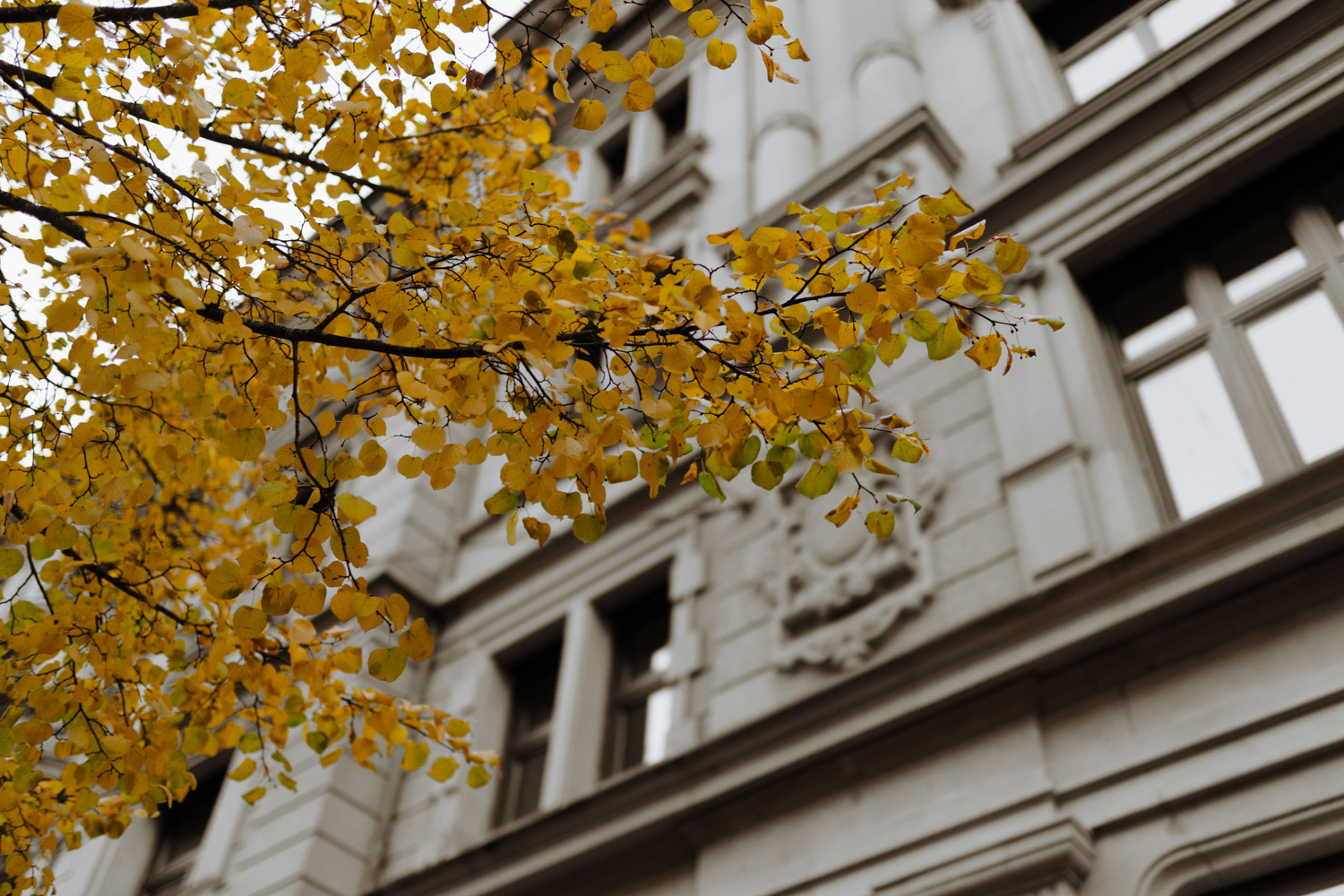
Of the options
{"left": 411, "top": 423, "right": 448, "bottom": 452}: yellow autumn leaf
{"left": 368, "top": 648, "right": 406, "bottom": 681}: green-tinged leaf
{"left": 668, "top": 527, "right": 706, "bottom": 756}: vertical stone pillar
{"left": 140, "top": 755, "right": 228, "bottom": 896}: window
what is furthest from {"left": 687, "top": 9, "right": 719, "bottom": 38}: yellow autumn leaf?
{"left": 140, "top": 755, "right": 228, "bottom": 896}: window

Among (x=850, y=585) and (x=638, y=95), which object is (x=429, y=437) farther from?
(x=850, y=585)

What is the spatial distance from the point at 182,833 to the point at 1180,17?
43.9 feet

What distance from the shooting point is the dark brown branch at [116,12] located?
3.88 meters

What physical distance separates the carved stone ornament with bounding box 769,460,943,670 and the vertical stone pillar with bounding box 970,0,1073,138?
157 inches

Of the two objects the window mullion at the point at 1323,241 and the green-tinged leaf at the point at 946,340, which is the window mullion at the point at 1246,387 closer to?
the window mullion at the point at 1323,241

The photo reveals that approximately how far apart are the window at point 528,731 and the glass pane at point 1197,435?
593 cm

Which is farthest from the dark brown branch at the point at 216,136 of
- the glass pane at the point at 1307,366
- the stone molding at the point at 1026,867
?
the glass pane at the point at 1307,366

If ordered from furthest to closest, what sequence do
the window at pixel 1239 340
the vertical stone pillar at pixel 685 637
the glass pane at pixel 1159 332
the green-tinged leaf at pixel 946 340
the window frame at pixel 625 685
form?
1. the window frame at pixel 625 685
2. the vertical stone pillar at pixel 685 637
3. the glass pane at pixel 1159 332
4. the window at pixel 1239 340
5. the green-tinged leaf at pixel 946 340

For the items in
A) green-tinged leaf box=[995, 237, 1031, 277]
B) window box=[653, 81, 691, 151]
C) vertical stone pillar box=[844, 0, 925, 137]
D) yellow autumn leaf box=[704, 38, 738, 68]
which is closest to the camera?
green-tinged leaf box=[995, 237, 1031, 277]

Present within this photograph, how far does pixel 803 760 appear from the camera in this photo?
22.3 ft

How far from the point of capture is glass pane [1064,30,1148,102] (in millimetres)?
9688

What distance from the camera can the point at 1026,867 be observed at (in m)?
5.44

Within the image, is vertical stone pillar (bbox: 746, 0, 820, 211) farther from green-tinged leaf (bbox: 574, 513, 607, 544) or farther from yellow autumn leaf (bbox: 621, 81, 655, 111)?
green-tinged leaf (bbox: 574, 513, 607, 544)

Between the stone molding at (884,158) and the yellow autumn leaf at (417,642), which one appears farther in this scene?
the stone molding at (884,158)
